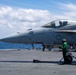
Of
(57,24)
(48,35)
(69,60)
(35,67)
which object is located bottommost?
(35,67)

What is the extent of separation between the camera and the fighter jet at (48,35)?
71.0ft

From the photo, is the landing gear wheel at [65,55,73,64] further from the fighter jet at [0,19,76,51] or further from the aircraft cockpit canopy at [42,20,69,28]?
the aircraft cockpit canopy at [42,20,69,28]

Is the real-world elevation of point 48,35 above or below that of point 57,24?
below

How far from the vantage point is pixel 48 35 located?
71.2 ft

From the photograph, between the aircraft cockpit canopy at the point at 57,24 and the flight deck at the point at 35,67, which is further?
the aircraft cockpit canopy at the point at 57,24

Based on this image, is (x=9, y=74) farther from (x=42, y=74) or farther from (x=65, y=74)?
(x=65, y=74)

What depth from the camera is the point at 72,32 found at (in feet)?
71.3

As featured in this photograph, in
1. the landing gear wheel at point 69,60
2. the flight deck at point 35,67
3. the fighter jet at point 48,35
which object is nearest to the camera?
the flight deck at point 35,67

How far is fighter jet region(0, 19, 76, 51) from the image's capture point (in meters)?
21.6

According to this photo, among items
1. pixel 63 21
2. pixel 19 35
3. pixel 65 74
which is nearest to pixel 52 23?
pixel 63 21

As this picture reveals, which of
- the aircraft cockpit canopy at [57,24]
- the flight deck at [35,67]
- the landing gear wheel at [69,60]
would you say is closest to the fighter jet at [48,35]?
the aircraft cockpit canopy at [57,24]

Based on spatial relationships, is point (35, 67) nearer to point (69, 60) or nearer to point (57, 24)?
point (69, 60)

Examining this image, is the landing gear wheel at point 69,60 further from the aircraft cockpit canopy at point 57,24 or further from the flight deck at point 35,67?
the aircraft cockpit canopy at point 57,24

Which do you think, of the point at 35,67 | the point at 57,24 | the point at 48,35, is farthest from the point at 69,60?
the point at 35,67
